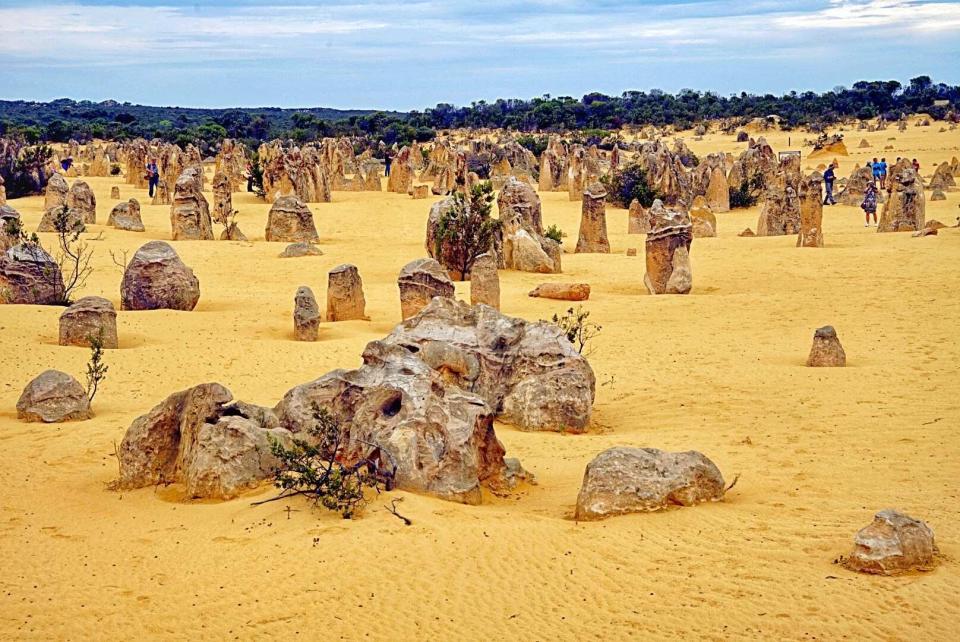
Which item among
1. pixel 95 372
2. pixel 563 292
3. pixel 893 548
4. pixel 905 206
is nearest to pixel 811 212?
pixel 905 206

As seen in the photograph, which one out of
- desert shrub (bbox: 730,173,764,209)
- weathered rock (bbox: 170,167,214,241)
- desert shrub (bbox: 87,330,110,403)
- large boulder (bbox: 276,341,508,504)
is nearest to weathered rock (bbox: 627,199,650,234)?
desert shrub (bbox: 730,173,764,209)

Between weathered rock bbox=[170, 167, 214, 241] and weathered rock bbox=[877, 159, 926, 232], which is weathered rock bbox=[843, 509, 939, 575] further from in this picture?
weathered rock bbox=[170, 167, 214, 241]

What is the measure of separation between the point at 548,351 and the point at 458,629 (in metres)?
5.00

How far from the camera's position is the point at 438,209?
21703mm

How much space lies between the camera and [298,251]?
2275 cm

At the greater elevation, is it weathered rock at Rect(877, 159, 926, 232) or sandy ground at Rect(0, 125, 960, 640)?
weathered rock at Rect(877, 159, 926, 232)

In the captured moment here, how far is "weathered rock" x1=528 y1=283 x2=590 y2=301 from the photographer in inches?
693

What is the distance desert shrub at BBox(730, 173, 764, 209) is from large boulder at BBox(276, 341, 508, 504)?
26.6m

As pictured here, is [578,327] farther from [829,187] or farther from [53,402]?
[829,187]

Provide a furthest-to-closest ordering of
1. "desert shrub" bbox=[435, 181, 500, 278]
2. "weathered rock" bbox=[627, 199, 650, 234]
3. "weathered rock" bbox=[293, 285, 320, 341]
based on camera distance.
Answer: "weathered rock" bbox=[627, 199, 650, 234]
"desert shrub" bbox=[435, 181, 500, 278]
"weathered rock" bbox=[293, 285, 320, 341]

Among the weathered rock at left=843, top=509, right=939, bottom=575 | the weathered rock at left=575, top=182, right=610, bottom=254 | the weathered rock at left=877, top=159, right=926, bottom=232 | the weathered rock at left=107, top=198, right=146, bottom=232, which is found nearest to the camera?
the weathered rock at left=843, top=509, right=939, bottom=575

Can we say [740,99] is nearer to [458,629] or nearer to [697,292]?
[697,292]

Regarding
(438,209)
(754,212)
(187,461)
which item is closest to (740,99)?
(754,212)

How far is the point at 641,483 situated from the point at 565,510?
23.8 inches
